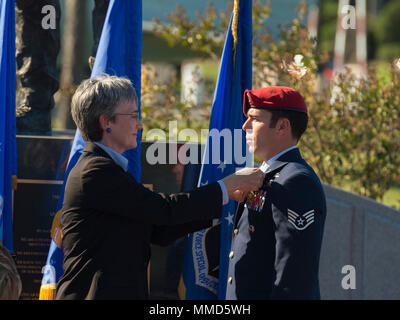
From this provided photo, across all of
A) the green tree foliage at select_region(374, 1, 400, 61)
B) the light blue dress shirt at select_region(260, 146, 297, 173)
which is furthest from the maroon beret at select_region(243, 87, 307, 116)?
the green tree foliage at select_region(374, 1, 400, 61)

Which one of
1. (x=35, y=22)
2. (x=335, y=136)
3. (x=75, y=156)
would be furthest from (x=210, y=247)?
(x=335, y=136)

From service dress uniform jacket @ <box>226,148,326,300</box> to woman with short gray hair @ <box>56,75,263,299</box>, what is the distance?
0.60ft

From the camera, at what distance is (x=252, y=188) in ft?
9.44

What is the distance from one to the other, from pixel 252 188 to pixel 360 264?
2.53 metres

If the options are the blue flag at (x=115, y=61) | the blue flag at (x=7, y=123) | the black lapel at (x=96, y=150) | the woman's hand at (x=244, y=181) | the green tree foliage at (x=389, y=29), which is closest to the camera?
the black lapel at (x=96, y=150)

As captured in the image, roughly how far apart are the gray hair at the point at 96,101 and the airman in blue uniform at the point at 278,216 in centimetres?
62

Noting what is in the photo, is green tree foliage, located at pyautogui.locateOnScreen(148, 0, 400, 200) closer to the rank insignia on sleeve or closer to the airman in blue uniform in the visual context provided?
the airman in blue uniform

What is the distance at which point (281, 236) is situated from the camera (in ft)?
8.57

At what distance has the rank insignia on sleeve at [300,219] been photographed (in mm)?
2580

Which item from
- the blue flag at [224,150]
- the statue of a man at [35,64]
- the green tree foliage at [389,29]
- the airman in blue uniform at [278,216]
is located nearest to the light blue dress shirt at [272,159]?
the airman in blue uniform at [278,216]

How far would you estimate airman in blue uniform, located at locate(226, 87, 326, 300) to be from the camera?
2.58 meters

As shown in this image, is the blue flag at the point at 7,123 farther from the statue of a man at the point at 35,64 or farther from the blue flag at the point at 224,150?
the blue flag at the point at 224,150

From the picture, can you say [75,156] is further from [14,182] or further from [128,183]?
[128,183]

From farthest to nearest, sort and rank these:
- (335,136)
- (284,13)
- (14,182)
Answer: (284,13)
(335,136)
(14,182)
